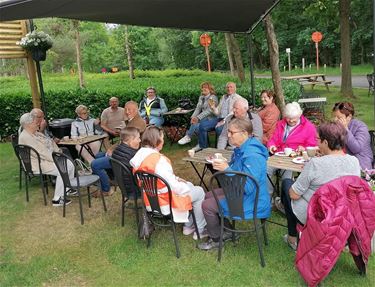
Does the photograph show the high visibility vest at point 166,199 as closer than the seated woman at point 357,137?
Yes

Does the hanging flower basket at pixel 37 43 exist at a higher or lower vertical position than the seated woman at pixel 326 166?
higher

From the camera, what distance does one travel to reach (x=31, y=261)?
354 cm

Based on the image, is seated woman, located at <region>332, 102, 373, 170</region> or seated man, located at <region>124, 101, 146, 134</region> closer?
seated woman, located at <region>332, 102, 373, 170</region>

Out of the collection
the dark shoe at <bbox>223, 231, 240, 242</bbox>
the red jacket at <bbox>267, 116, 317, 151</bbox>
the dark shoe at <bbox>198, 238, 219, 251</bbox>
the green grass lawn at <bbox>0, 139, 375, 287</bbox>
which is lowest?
the green grass lawn at <bbox>0, 139, 375, 287</bbox>

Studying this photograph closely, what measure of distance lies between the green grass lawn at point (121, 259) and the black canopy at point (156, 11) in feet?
7.34

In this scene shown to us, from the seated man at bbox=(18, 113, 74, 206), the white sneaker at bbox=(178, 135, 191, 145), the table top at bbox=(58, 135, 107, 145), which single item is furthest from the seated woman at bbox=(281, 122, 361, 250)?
the white sneaker at bbox=(178, 135, 191, 145)

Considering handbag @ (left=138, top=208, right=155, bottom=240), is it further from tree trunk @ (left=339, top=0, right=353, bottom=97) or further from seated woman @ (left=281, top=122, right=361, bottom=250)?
tree trunk @ (left=339, top=0, right=353, bottom=97)

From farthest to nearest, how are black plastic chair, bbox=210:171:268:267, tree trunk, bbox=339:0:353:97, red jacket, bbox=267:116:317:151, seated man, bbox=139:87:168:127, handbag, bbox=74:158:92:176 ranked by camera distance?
1. tree trunk, bbox=339:0:353:97
2. seated man, bbox=139:87:168:127
3. handbag, bbox=74:158:92:176
4. red jacket, bbox=267:116:317:151
5. black plastic chair, bbox=210:171:268:267

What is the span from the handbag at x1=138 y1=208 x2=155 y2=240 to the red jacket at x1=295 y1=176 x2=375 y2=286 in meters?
1.55

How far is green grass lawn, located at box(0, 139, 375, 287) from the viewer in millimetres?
3016

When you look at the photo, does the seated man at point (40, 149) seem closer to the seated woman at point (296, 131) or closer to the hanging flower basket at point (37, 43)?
the hanging flower basket at point (37, 43)

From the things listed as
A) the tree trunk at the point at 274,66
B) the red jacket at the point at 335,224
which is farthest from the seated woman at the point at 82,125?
the red jacket at the point at 335,224

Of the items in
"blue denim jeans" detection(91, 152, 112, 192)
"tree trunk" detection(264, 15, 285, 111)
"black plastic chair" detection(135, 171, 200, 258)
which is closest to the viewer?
"black plastic chair" detection(135, 171, 200, 258)

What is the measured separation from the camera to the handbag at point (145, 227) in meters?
3.71
